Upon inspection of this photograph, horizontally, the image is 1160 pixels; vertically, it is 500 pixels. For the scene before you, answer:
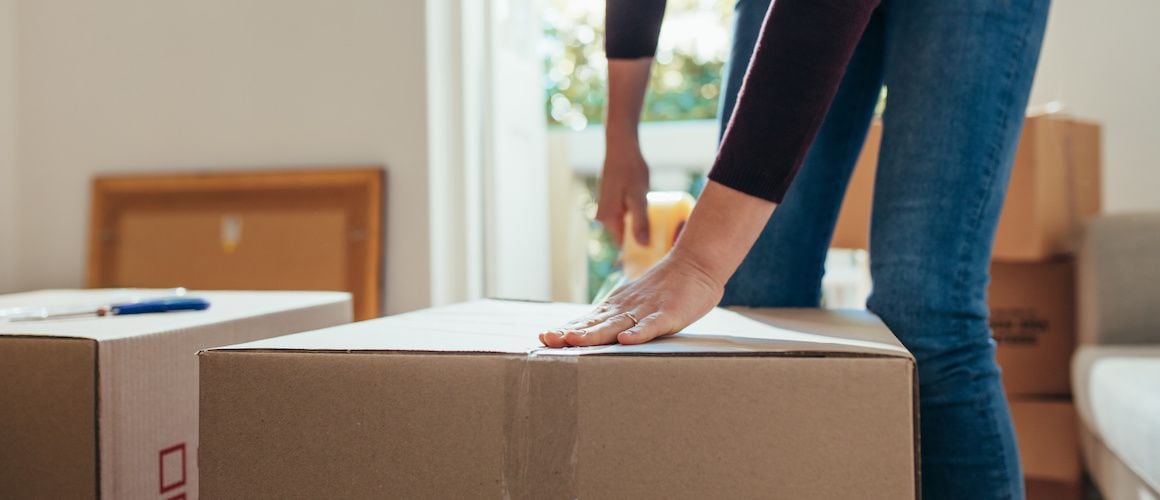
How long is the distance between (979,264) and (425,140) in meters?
1.49

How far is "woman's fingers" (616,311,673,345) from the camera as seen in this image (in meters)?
0.54

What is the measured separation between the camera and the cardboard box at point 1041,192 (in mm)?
1656

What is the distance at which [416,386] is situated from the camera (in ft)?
1.67

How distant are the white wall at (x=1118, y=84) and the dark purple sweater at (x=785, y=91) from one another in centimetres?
189

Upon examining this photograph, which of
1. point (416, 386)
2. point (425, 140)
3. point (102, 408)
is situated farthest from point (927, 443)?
point (425, 140)

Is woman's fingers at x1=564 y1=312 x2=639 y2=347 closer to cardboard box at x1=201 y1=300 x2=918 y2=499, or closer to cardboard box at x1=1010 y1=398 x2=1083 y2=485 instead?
cardboard box at x1=201 y1=300 x2=918 y2=499

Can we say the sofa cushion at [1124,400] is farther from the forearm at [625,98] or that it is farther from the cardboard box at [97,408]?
A: the cardboard box at [97,408]

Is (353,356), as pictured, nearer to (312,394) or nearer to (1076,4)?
(312,394)

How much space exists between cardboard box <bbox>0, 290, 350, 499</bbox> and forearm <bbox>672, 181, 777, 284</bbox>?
43 centimetres

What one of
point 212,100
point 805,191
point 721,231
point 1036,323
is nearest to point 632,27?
point 805,191

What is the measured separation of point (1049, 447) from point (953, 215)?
45.6 inches

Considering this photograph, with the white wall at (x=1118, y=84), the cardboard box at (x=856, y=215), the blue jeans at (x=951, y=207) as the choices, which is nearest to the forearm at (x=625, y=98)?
the blue jeans at (x=951, y=207)

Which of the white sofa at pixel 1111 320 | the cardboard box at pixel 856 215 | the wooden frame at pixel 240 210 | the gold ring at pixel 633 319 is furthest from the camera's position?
the wooden frame at pixel 240 210

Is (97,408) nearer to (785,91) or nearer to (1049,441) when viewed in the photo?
(785,91)
